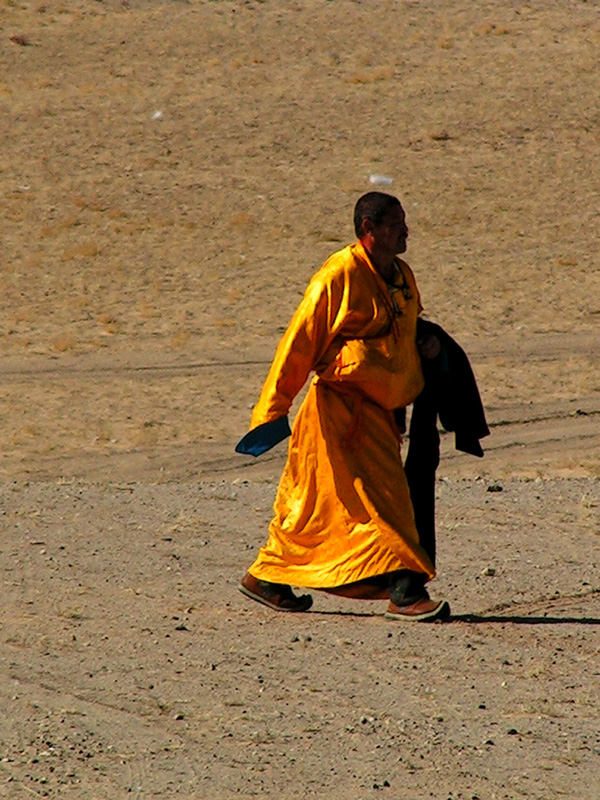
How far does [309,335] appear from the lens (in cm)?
613

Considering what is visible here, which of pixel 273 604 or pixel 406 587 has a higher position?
pixel 406 587

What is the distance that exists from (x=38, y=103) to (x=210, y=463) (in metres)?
15.3

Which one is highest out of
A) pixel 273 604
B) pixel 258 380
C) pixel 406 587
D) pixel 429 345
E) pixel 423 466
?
pixel 429 345

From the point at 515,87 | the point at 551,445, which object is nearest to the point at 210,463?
the point at 551,445

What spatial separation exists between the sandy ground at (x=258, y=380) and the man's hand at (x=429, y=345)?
107 centimetres

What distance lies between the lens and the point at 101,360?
14672 mm

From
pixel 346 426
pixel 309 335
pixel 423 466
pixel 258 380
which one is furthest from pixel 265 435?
pixel 258 380

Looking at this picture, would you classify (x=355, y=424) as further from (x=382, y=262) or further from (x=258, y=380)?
(x=258, y=380)

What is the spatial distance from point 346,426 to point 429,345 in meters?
0.45

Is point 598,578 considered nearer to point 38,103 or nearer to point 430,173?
point 430,173

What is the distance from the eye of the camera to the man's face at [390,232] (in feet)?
20.2

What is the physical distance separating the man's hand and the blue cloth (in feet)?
1.98

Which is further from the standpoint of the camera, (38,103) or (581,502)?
(38,103)

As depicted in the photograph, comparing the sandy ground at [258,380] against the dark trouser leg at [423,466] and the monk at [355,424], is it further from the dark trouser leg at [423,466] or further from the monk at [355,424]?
the dark trouser leg at [423,466]
